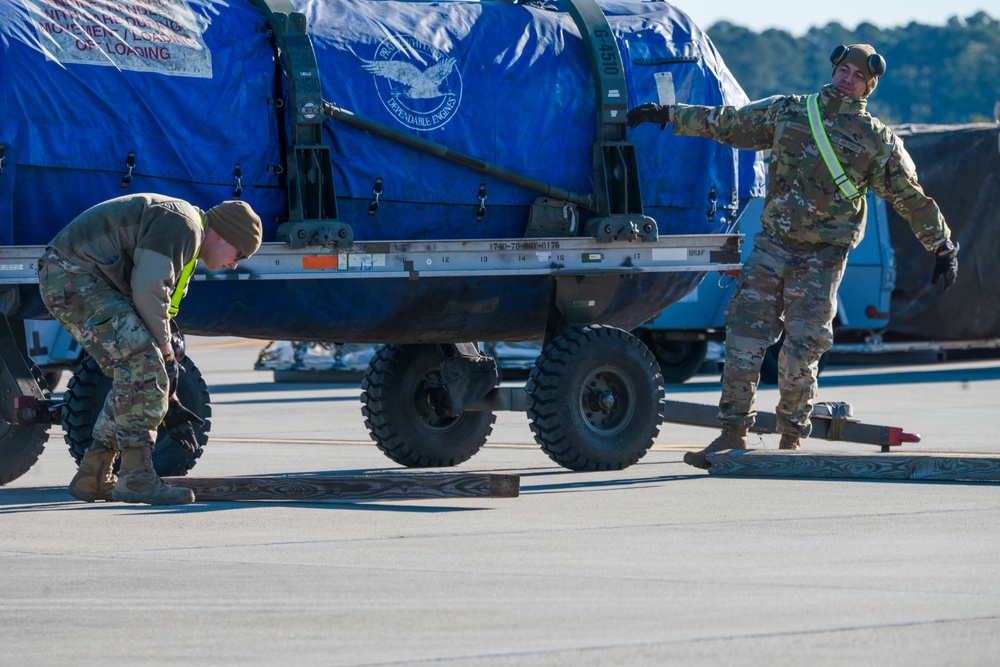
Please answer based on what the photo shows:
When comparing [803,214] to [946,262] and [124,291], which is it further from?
[124,291]

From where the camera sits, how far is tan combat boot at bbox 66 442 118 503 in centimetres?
916

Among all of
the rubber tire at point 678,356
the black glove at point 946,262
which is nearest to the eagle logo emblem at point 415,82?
the black glove at point 946,262

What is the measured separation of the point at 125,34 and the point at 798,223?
12.7 feet

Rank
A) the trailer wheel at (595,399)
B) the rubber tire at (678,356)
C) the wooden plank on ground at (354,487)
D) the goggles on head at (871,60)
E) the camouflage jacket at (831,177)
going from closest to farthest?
the wooden plank on ground at (354,487) < the goggles on head at (871,60) < the camouflage jacket at (831,177) < the trailer wheel at (595,399) < the rubber tire at (678,356)

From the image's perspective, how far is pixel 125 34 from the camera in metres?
10.0

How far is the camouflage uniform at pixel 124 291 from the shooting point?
870 centimetres

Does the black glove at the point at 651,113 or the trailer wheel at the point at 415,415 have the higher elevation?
the black glove at the point at 651,113

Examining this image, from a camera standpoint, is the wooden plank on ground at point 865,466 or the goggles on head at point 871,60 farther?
the goggles on head at point 871,60

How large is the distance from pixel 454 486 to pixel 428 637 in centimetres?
354

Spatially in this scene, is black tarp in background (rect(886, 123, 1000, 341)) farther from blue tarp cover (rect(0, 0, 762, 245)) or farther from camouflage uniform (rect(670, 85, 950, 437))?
camouflage uniform (rect(670, 85, 950, 437))

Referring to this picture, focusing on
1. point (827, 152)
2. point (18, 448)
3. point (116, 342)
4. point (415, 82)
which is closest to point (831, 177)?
point (827, 152)

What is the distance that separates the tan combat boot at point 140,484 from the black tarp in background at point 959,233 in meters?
14.9

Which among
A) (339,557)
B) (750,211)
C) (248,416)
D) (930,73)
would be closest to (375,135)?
(339,557)

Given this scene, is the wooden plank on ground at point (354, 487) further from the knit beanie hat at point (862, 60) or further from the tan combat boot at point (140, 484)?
the knit beanie hat at point (862, 60)
